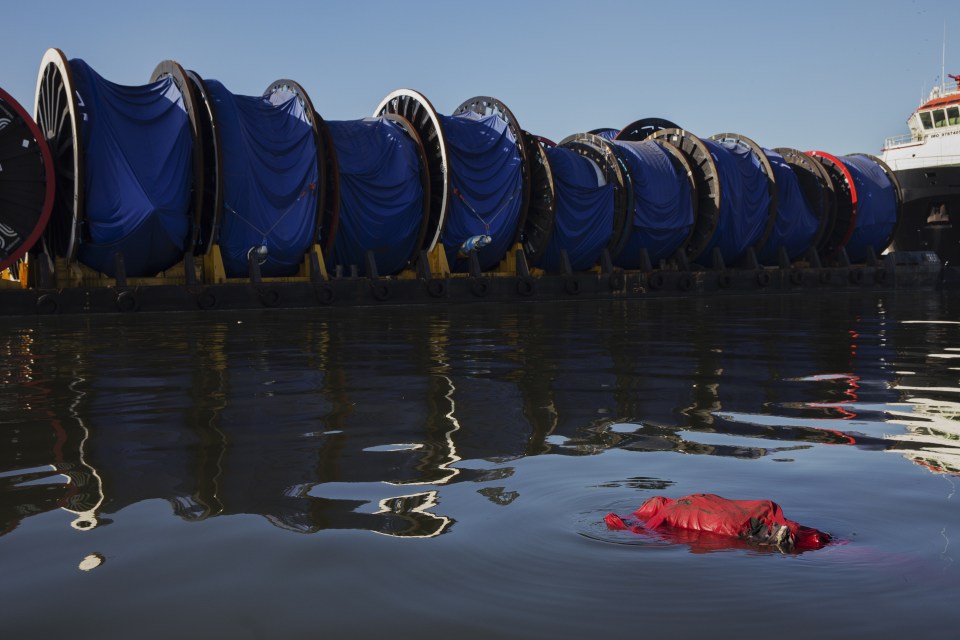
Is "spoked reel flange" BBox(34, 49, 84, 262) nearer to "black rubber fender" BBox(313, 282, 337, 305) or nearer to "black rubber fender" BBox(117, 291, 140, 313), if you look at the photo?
"black rubber fender" BBox(117, 291, 140, 313)

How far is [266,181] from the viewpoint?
23.8m

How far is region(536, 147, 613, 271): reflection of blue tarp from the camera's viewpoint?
30.1m

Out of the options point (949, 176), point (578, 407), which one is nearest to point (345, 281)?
point (578, 407)

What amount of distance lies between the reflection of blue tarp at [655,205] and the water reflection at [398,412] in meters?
18.4

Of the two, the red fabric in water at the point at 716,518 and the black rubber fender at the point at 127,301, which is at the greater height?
the black rubber fender at the point at 127,301

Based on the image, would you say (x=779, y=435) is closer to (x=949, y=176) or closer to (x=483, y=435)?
(x=483, y=435)

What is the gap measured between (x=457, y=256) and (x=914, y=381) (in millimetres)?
20225

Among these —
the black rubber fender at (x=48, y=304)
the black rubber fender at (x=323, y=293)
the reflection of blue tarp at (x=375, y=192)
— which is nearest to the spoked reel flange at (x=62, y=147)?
the black rubber fender at (x=48, y=304)

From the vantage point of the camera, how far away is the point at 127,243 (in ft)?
71.3

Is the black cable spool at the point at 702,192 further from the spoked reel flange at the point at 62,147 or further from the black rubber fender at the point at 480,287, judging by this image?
the spoked reel flange at the point at 62,147

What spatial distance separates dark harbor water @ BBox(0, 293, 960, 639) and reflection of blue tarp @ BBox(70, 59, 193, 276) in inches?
493

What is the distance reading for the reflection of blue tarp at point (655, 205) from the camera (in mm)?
31938

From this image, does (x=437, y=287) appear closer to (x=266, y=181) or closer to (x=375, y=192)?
(x=375, y=192)

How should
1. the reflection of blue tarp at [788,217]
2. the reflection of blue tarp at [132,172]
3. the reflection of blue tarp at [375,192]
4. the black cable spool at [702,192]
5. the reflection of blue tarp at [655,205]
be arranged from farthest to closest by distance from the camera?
the reflection of blue tarp at [788,217] → the black cable spool at [702,192] → the reflection of blue tarp at [655,205] → the reflection of blue tarp at [375,192] → the reflection of blue tarp at [132,172]
